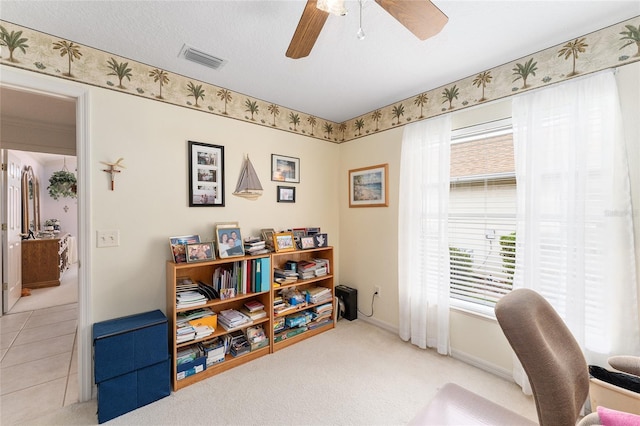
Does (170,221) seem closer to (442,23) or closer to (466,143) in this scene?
(442,23)

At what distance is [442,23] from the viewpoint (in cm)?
124

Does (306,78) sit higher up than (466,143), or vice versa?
(306,78)

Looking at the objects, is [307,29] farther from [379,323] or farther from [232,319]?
[379,323]

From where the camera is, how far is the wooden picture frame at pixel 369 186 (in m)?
3.02

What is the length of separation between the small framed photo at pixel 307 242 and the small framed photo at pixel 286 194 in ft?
1.67

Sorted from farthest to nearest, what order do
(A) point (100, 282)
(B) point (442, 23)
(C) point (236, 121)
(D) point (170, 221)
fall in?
(C) point (236, 121)
(D) point (170, 221)
(A) point (100, 282)
(B) point (442, 23)

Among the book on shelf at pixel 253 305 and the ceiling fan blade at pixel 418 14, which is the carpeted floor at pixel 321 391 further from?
the ceiling fan blade at pixel 418 14

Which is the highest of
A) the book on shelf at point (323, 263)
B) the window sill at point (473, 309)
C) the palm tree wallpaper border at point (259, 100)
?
the palm tree wallpaper border at point (259, 100)

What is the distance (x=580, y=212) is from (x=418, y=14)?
1.66m

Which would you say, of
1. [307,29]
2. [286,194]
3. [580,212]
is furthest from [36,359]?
[580,212]

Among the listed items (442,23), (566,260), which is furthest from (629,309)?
(442,23)

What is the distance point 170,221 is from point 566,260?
3.04 metres

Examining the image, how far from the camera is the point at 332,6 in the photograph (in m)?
1.06

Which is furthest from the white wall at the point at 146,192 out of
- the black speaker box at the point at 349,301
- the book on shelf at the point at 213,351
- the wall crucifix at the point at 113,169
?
the black speaker box at the point at 349,301
